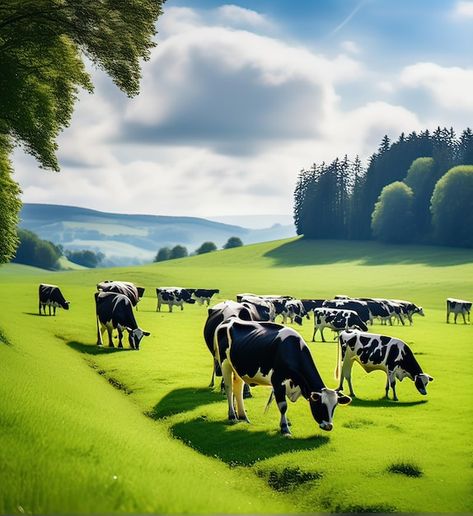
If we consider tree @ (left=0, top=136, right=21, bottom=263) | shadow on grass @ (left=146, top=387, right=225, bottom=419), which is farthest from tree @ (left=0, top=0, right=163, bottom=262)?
shadow on grass @ (left=146, top=387, right=225, bottom=419)

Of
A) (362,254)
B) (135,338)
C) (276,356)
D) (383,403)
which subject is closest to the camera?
(276,356)

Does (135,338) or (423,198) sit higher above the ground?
(423,198)

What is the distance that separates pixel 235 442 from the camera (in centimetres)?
1517

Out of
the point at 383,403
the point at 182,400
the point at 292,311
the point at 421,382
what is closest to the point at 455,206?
the point at 292,311

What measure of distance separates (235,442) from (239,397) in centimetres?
216

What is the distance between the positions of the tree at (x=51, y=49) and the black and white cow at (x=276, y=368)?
11836 mm

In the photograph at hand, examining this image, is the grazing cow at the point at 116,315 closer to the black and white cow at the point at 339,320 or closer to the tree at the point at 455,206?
the black and white cow at the point at 339,320

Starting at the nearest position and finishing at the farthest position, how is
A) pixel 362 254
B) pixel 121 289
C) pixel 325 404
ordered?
pixel 325 404
pixel 121 289
pixel 362 254

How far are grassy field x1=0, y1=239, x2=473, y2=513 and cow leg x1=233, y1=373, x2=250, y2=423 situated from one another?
0.42m

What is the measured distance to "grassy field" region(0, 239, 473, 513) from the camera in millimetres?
9047

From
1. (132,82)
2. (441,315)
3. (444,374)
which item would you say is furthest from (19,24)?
(441,315)

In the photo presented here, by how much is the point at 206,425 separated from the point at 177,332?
22.9 m

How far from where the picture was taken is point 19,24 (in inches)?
875

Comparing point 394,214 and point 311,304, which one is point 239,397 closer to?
point 311,304
